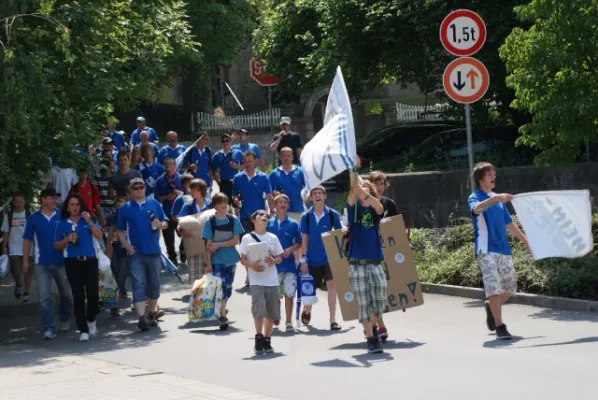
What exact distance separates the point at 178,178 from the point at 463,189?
15.4 feet

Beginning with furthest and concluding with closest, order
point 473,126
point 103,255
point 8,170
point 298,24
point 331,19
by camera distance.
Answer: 1. point 298,24
2. point 331,19
3. point 473,126
4. point 103,255
5. point 8,170

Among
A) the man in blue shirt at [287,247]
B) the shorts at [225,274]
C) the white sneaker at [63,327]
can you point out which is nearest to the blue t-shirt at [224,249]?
the shorts at [225,274]

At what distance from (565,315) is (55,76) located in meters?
6.73

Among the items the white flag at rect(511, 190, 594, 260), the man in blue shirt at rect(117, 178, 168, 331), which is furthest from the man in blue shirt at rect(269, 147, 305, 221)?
the white flag at rect(511, 190, 594, 260)

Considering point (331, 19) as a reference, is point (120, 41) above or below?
below

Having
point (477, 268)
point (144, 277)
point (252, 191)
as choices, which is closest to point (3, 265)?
point (144, 277)

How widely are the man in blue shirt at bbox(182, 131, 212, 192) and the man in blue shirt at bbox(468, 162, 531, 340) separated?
975 centimetres

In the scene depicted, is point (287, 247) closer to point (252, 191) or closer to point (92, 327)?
point (92, 327)

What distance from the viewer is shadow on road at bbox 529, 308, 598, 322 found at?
13273mm

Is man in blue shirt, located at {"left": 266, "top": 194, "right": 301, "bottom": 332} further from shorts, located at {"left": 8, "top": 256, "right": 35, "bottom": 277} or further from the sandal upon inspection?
shorts, located at {"left": 8, "top": 256, "right": 35, "bottom": 277}

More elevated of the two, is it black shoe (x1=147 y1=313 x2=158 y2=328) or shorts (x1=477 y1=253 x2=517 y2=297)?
shorts (x1=477 y1=253 x2=517 y2=297)

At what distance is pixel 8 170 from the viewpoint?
48.1ft

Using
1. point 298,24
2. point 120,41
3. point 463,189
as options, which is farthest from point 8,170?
point 298,24

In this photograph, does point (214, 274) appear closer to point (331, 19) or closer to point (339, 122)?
point (339, 122)
